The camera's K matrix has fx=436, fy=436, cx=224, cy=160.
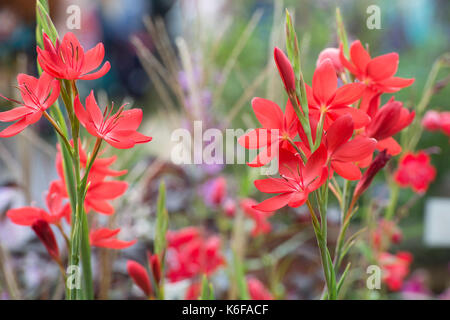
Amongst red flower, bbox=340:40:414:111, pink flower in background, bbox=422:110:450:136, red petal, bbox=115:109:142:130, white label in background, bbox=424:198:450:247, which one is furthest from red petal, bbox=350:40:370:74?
white label in background, bbox=424:198:450:247

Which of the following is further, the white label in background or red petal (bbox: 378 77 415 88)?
the white label in background

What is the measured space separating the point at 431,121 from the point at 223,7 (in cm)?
103

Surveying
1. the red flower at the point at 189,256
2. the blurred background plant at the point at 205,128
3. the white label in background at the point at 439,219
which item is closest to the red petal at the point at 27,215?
the blurred background plant at the point at 205,128

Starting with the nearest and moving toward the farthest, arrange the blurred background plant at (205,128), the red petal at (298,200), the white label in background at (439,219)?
the red petal at (298,200)
the blurred background plant at (205,128)
the white label in background at (439,219)

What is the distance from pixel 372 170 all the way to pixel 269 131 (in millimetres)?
61

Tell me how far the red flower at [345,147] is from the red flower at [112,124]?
0.26ft

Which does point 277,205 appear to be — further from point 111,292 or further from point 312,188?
point 111,292

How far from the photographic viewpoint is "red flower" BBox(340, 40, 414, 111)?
0.74 ft

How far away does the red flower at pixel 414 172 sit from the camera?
0.50 metres

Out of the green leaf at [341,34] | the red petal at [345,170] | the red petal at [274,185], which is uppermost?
the green leaf at [341,34]

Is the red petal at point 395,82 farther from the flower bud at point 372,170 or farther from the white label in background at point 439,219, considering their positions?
the white label in background at point 439,219

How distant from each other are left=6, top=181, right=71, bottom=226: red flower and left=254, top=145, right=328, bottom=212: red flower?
0.12 metres

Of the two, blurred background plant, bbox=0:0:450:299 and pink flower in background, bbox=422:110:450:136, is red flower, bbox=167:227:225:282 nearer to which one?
blurred background plant, bbox=0:0:450:299
